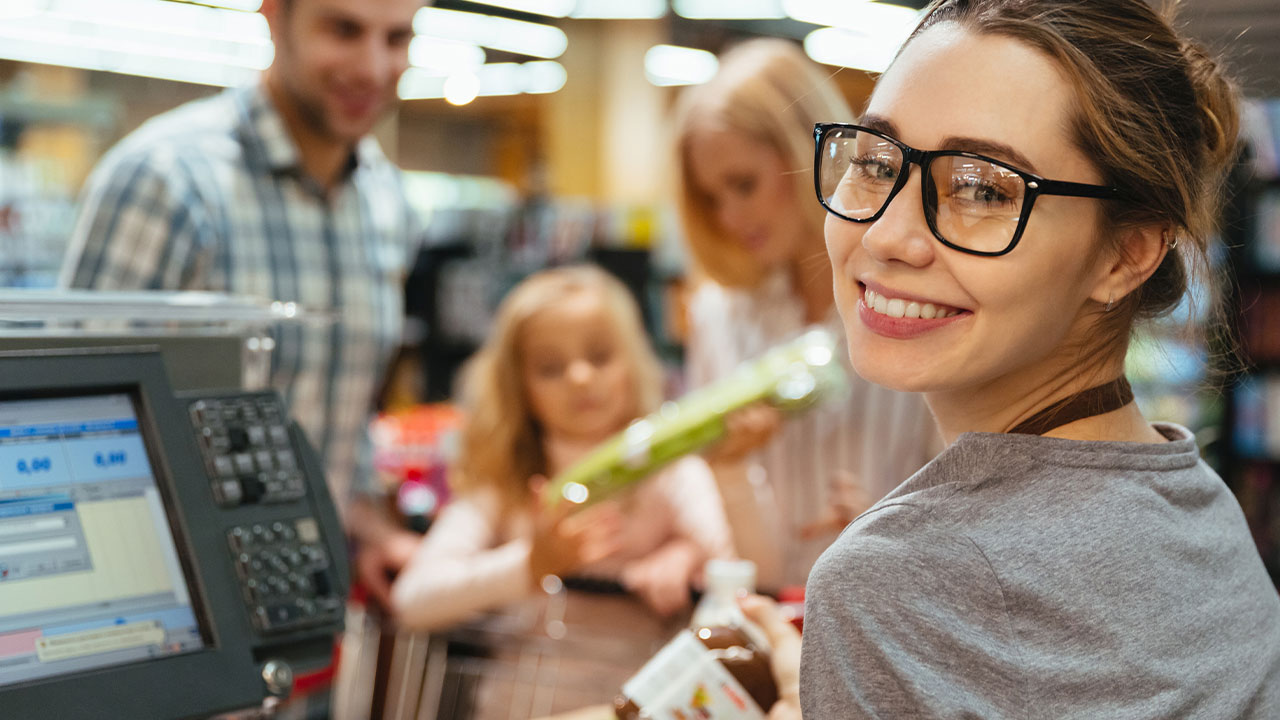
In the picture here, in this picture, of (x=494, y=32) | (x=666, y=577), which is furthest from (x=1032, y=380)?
(x=494, y=32)

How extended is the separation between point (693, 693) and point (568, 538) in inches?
43.9

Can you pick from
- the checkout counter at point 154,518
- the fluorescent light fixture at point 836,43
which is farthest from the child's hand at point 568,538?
the fluorescent light fixture at point 836,43

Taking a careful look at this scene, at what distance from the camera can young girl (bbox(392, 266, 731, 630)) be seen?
2.41 meters

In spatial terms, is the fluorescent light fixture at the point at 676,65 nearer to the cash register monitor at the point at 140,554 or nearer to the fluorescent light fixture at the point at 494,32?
the fluorescent light fixture at the point at 494,32

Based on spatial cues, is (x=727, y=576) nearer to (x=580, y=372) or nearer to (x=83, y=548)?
(x=83, y=548)

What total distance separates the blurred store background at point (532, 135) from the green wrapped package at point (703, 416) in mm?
612

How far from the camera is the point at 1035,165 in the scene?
2.87ft

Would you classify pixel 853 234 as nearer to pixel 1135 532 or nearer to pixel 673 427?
pixel 1135 532

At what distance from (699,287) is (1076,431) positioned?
5.93 feet

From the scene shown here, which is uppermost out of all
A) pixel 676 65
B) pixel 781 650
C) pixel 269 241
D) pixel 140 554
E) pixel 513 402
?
pixel 676 65

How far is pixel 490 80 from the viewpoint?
11523mm

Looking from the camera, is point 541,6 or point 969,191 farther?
point 541,6

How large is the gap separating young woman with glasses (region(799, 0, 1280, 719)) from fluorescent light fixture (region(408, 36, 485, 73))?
8564mm

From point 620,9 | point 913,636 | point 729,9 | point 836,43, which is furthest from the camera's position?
point 620,9
